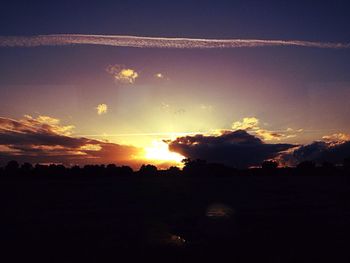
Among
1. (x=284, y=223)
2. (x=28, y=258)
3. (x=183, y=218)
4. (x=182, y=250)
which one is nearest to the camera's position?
(x=28, y=258)

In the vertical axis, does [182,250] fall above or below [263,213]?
below

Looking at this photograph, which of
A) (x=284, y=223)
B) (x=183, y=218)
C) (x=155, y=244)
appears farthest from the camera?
(x=183, y=218)

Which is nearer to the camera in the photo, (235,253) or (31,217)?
(235,253)

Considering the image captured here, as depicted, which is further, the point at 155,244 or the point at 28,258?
the point at 155,244

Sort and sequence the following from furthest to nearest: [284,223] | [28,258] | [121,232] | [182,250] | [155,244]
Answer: [284,223] → [121,232] → [155,244] → [182,250] → [28,258]

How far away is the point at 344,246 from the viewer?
2320cm

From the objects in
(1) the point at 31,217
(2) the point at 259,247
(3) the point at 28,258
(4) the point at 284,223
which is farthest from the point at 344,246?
(1) the point at 31,217

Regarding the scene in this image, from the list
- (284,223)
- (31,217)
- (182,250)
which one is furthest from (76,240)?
(284,223)

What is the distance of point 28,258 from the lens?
2153cm

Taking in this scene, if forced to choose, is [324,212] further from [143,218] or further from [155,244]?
[155,244]

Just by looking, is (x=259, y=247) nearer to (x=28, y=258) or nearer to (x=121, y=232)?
(x=121, y=232)

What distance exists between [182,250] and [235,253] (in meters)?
2.81

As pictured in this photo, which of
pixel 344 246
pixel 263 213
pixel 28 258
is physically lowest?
pixel 28 258

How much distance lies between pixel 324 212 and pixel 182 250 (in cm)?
1960
